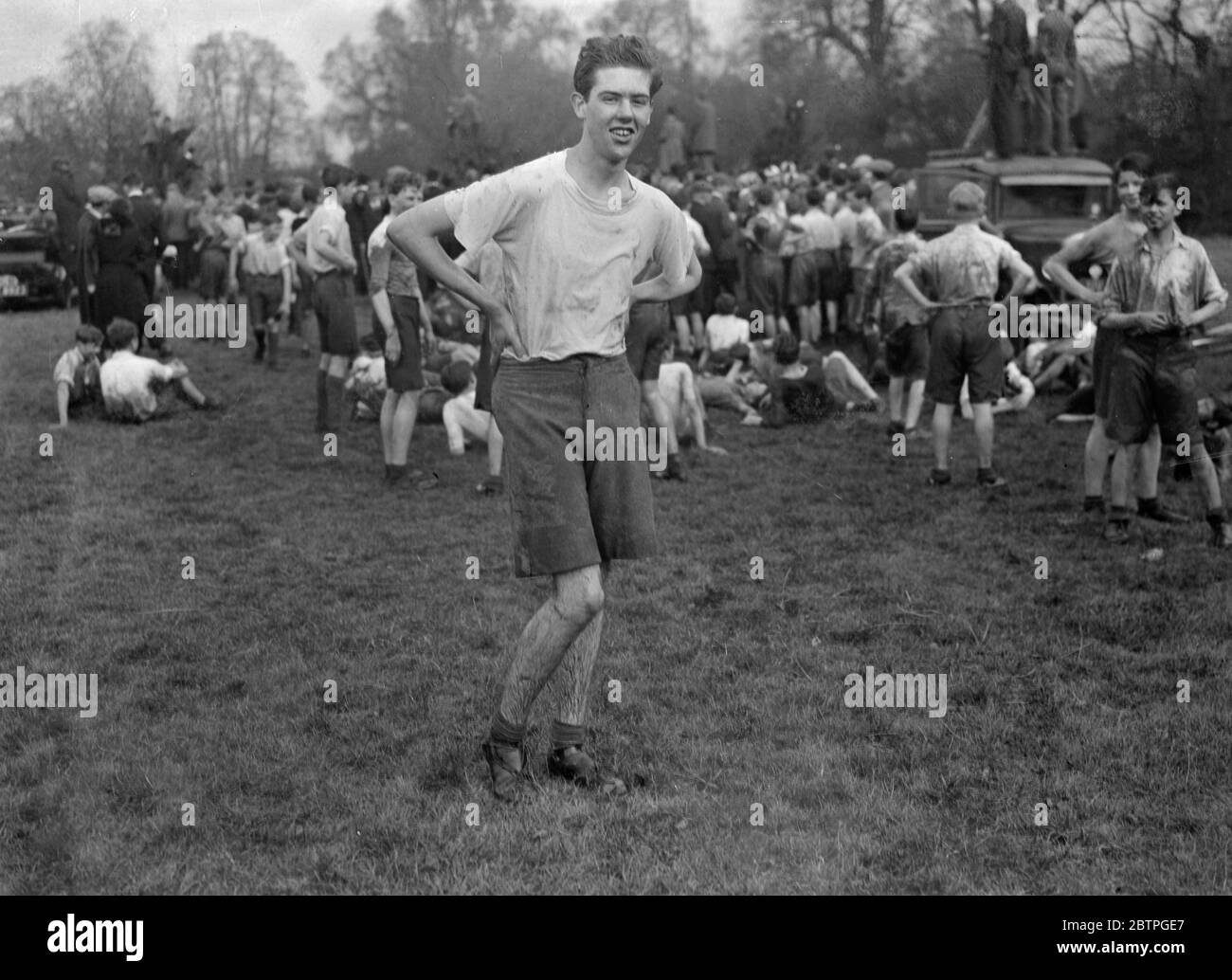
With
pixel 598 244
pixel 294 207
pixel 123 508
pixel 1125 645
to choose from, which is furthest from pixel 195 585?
pixel 294 207

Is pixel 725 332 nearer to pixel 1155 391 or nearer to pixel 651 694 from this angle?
pixel 1155 391

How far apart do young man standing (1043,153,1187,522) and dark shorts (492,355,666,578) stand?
4.60m

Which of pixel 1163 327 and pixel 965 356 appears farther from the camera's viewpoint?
pixel 965 356

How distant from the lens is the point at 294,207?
58.8 ft

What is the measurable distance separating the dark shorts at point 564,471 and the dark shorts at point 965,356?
5356mm

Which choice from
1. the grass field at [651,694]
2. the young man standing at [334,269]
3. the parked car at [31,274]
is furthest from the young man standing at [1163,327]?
the parked car at [31,274]

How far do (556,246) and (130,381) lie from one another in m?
9.24

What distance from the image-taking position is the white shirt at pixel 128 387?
12.6 metres

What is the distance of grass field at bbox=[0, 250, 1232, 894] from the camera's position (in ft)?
13.7

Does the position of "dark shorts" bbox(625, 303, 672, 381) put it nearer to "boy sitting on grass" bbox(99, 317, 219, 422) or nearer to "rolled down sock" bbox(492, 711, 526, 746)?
"boy sitting on grass" bbox(99, 317, 219, 422)

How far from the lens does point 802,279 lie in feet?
53.4

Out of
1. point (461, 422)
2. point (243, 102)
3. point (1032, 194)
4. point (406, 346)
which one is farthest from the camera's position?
point (243, 102)
